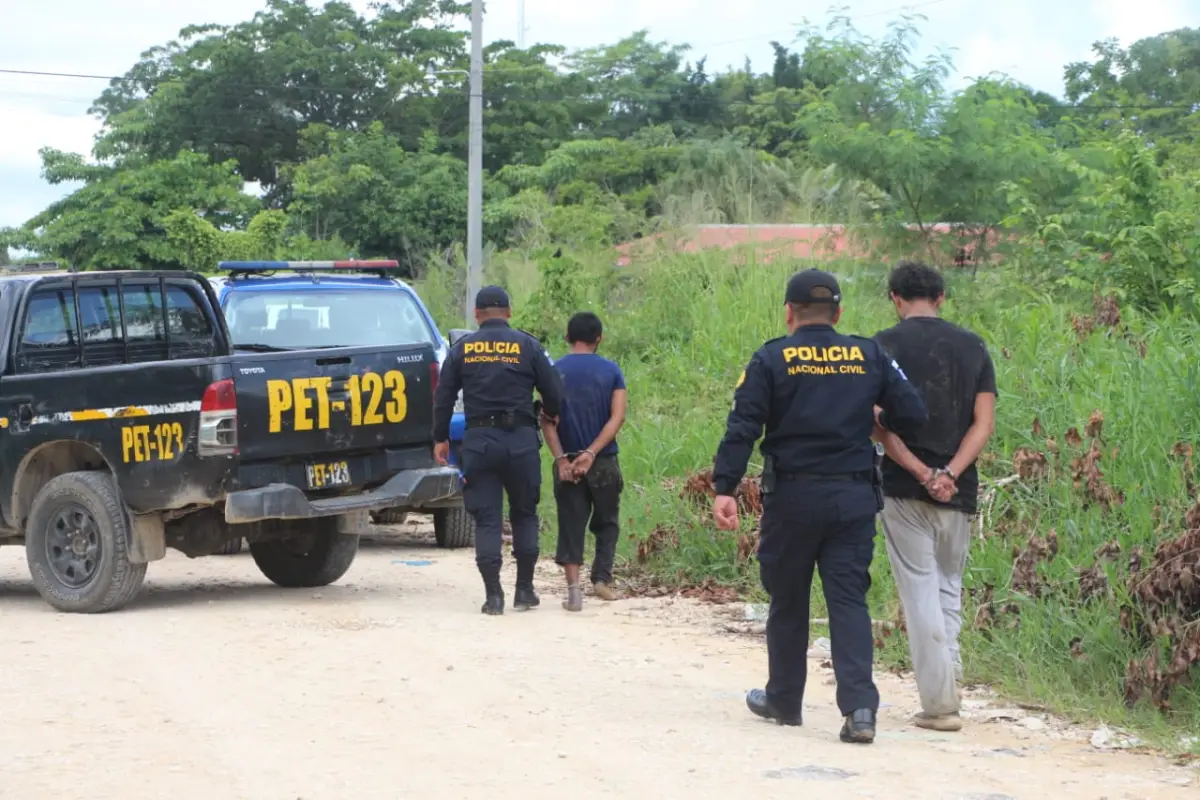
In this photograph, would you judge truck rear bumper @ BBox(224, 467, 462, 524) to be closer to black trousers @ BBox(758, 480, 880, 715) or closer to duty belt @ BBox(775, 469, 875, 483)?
black trousers @ BBox(758, 480, 880, 715)

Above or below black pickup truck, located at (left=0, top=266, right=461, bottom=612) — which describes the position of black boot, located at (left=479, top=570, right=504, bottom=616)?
below

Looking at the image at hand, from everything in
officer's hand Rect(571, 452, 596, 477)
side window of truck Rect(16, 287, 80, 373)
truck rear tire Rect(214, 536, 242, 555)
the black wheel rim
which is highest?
side window of truck Rect(16, 287, 80, 373)

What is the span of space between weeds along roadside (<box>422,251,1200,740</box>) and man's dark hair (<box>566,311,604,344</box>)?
158cm

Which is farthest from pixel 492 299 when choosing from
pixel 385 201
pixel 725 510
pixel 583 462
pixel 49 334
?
pixel 385 201

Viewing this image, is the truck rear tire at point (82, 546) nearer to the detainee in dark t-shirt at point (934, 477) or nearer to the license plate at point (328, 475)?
the license plate at point (328, 475)

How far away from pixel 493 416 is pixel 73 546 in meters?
2.62

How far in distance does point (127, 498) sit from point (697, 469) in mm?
4231

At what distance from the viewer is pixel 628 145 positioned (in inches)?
1671

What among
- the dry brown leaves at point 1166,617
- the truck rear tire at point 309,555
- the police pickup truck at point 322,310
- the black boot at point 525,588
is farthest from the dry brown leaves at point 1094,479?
the police pickup truck at point 322,310

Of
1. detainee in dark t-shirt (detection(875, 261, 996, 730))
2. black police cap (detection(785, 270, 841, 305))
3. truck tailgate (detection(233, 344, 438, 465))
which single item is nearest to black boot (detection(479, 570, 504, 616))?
truck tailgate (detection(233, 344, 438, 465))

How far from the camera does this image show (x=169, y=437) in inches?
378

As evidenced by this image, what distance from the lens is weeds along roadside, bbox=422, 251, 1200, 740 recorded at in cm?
735

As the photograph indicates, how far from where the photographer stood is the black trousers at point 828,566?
6.50 meters

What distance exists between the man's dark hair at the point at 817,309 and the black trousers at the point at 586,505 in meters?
3.83
